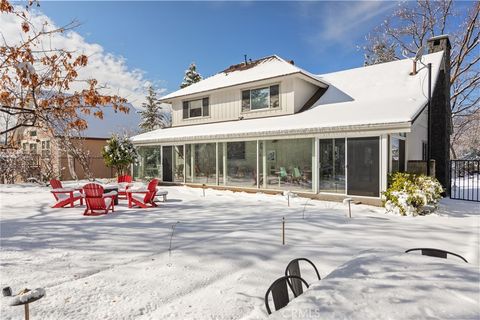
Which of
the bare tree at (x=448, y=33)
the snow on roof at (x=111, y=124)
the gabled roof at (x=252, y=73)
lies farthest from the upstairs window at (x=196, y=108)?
the bare tree at (x=448, y=33)

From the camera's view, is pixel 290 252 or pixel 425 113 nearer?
pixel 290 252

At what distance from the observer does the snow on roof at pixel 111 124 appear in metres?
30.0

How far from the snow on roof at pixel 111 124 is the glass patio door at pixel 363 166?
25.6 meters

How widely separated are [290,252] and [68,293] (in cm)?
343

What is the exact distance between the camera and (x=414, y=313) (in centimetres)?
180

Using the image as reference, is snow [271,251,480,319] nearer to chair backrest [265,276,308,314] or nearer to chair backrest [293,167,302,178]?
chair backrest [265,276,308,314]

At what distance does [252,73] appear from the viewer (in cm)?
1658

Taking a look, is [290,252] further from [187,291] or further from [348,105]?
[348,105]

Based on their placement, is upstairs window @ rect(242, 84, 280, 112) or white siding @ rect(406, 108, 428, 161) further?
upstairs window @ rect(242, 84, 280, 112)

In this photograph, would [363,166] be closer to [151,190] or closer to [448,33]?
[151,190]

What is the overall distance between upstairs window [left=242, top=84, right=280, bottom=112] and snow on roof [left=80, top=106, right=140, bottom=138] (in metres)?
18.9

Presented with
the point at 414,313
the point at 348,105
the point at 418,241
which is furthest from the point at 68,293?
the point at 348,105

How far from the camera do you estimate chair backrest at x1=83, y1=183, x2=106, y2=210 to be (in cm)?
850

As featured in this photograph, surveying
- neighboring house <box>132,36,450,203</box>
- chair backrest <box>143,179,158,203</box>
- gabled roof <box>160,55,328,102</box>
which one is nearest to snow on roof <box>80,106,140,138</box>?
gabled roof <box>160,55,328,102</box>
